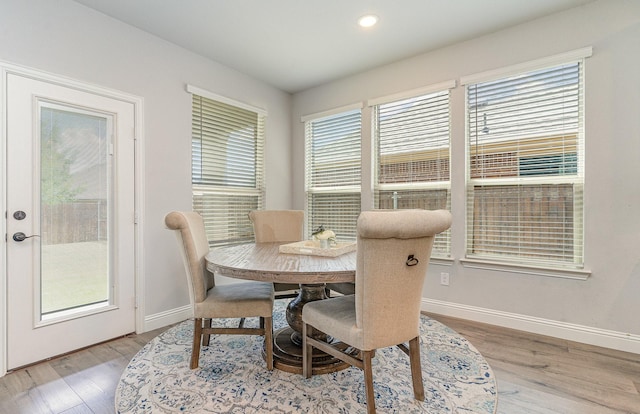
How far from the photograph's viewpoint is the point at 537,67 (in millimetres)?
2619

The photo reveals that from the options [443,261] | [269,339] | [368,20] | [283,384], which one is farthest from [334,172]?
[283,384]

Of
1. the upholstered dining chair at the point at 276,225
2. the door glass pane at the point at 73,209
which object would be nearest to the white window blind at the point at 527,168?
the upholstered dining chair at the point at 276,225

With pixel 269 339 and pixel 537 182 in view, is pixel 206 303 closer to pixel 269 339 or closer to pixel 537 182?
pixel 269 339

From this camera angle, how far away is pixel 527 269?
2678 millimetres

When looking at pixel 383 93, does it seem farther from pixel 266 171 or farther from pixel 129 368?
pixel 129 368

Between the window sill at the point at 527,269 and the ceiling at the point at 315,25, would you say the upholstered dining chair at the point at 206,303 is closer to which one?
the ceiling at the point at 315,25

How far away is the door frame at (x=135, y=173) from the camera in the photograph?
204 cm

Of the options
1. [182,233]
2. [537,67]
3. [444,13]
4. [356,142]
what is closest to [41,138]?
[182,233]

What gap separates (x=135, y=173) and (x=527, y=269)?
3415mm

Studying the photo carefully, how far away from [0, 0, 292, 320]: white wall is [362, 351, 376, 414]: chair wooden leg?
6.93 feet

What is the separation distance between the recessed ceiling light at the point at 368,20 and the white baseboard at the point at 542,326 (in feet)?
8.57

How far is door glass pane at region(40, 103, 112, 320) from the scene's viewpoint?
7.41 ft

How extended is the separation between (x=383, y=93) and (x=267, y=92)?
146 centimetres

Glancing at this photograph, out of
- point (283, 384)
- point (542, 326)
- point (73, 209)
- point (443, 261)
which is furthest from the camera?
point (443, 261)
